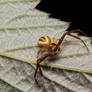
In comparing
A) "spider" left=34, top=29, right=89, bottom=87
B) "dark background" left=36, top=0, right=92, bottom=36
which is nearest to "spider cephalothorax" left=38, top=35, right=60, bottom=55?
"spider" left=34, top=29, right=89, bottom=87

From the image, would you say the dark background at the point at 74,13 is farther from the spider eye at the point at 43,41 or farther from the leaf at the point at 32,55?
the spider eye at the point at 43,41

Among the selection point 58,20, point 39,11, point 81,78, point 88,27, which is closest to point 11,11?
point 39,11

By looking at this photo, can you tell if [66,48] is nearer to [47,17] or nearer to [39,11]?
[47,17]

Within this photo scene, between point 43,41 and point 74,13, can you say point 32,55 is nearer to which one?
point 43,41

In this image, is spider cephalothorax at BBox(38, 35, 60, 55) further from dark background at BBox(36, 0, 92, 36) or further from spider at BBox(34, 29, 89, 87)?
dark background at BBox(36, 0, 92, 36)

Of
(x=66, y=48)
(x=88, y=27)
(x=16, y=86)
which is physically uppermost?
(x=88, y=27)
